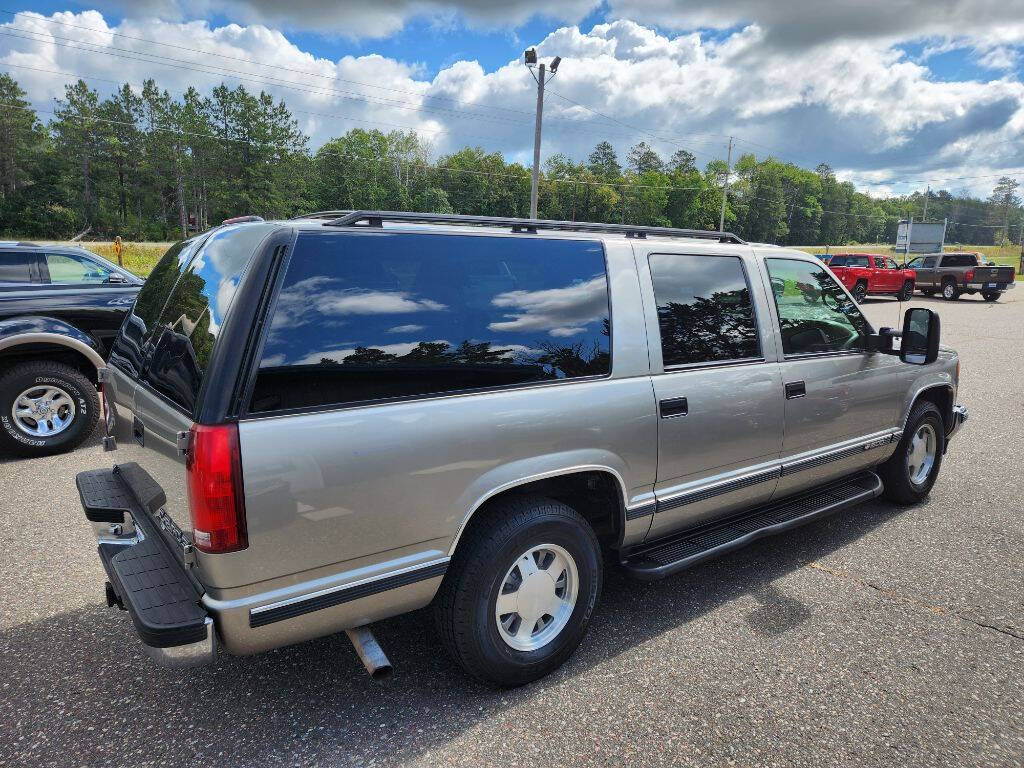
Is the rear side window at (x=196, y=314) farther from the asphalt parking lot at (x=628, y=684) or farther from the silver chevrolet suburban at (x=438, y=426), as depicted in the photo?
the asphalt parking lot at (x=628, y=684)

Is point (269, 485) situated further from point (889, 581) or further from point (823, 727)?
point (889, 581)

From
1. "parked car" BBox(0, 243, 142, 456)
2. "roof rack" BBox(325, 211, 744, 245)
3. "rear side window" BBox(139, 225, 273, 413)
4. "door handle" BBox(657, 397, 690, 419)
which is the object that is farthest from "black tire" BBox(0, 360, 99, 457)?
"door handle" BBox(657, 397, 690, 419)

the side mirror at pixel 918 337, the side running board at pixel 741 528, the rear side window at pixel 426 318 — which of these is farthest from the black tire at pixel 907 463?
the rear side window at pixel 426 318

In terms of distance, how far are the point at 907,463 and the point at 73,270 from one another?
26.8 feet

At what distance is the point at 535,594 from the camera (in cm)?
267

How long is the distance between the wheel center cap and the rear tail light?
3.74ft

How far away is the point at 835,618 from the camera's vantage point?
3262mm

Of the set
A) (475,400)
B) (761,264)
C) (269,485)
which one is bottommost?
(269,485)

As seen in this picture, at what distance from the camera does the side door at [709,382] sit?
3.01m

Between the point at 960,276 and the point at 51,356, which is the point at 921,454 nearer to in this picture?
the point at 51,356

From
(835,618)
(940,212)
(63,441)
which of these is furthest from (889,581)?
(940,212)

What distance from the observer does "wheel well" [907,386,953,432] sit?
15.5ft

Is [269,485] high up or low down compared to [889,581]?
up

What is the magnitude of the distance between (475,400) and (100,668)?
2.05 meters
